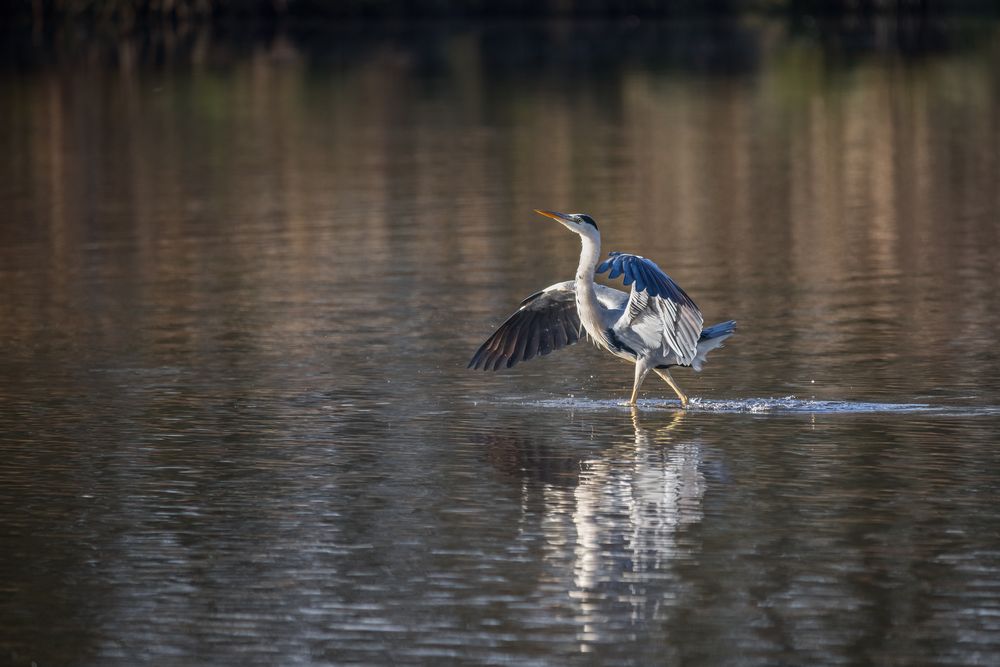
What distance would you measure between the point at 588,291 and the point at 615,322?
242mm

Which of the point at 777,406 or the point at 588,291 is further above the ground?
the point at 588,291

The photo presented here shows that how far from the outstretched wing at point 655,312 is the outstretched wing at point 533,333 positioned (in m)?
0.63

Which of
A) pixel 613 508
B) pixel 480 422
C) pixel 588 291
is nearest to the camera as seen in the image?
pixel 613 508

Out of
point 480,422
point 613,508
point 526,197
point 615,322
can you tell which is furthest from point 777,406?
point 526,197

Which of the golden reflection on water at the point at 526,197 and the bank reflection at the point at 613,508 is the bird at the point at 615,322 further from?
the golden reflection on water at the point at 526,197

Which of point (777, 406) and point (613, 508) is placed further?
point (777, 406)

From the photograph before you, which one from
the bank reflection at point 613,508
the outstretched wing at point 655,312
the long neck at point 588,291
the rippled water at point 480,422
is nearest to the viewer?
the rippled water at point 480,422

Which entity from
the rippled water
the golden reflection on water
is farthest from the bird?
the golden reflection on water

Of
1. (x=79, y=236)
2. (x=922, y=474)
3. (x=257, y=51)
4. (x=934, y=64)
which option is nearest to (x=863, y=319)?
(x=922, y=474)

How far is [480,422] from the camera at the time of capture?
1151 centimetres

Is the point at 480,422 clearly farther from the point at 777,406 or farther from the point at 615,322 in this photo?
the point at 777,406

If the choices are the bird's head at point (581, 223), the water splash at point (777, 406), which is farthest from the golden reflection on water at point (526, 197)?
the bird's head at point (581, 223)

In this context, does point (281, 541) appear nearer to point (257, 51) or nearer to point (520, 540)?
point (520, 540)

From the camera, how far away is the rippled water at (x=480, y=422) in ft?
25.7
